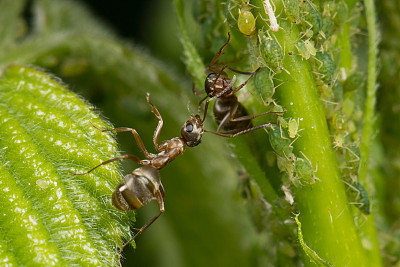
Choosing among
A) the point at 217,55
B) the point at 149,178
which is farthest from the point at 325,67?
the point at 149,178

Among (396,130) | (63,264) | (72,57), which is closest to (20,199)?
(63,264)

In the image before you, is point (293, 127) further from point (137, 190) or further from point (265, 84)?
point (137, 190)

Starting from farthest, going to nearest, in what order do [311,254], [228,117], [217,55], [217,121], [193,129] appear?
[193,129], [217,121], [228,117], [217,55], [311,254]

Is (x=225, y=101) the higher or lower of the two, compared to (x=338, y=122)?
Answer: higher

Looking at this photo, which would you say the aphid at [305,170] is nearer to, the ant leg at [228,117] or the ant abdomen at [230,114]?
the ant abdomen at [230,114]

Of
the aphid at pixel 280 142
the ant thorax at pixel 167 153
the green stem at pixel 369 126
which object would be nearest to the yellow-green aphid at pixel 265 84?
the aphid at pixel 280 142

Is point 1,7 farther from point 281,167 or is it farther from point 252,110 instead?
point 281,167
